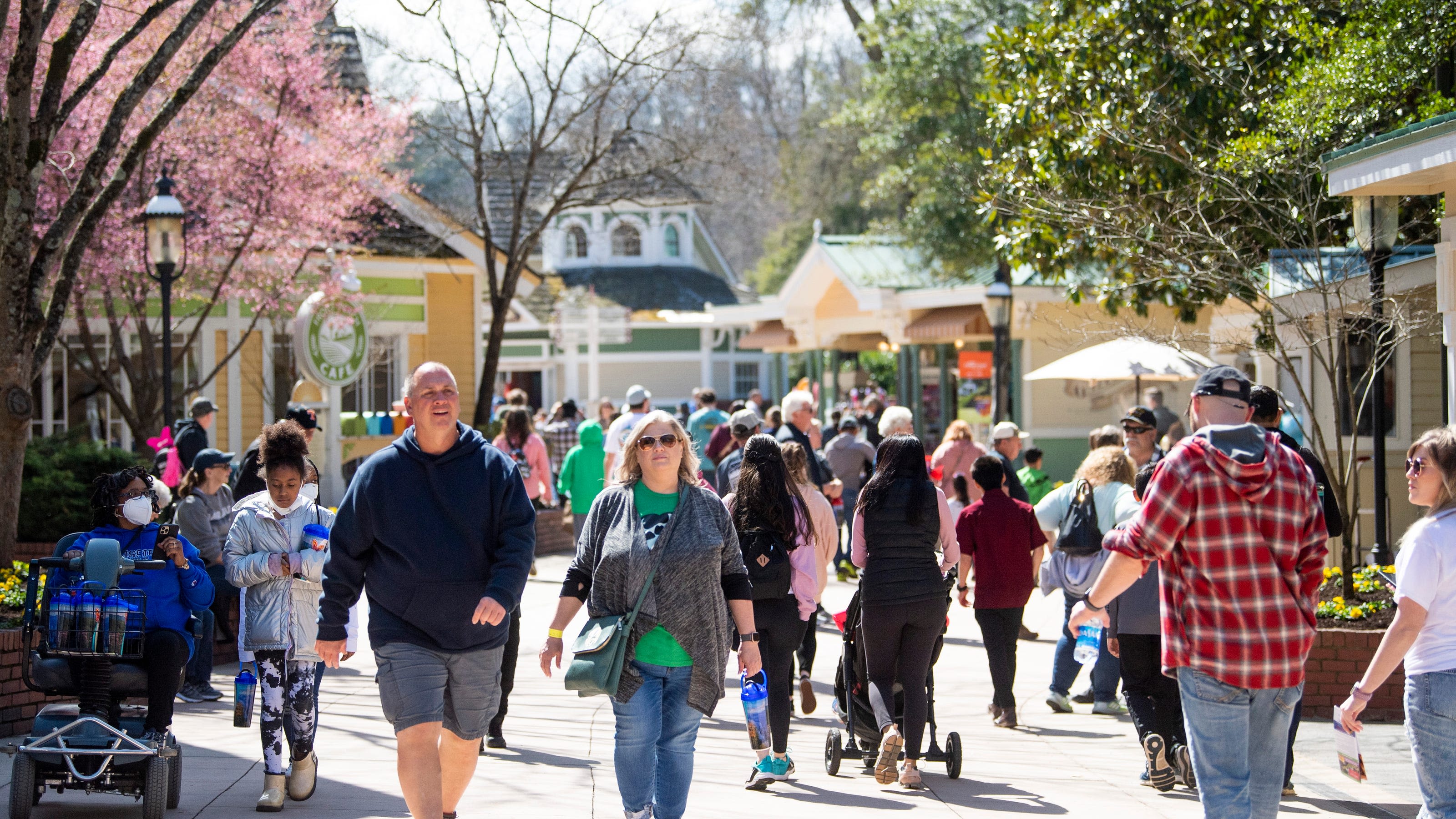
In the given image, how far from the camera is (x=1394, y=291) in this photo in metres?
11.5

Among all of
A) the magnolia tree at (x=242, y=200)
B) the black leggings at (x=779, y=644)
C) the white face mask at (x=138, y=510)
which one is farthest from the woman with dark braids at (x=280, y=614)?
the magnolia tree at (x=242, y=200)

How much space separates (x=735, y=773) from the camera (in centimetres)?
696

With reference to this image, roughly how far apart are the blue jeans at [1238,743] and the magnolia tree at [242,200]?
1332cm

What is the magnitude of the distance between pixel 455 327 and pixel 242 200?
270 inches

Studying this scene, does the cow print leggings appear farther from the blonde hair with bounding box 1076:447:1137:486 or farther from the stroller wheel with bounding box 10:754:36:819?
the blonde hair with bounding box 1076:447:1137:486

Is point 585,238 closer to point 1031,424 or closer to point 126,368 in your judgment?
point 1031,424

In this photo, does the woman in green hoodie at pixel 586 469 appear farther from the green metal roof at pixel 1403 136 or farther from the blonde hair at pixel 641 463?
the blonde hair at pixel 641 463

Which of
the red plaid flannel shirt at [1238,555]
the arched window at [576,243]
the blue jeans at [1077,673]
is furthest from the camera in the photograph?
the arched window at [576,243]

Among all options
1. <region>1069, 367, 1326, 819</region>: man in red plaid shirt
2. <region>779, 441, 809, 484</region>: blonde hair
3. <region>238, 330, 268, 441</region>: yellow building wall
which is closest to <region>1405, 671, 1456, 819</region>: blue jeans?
<region>1069, 367, 1326, 819</region>: man in red plaid shirt

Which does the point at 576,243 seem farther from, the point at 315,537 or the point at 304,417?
the point at 315,537

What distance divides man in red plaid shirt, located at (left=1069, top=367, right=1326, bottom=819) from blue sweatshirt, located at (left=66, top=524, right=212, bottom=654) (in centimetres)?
380

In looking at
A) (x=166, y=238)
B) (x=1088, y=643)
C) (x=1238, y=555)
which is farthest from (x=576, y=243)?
(x=1238, y=555)

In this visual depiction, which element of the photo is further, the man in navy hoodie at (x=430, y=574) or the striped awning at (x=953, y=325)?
the striped awning at (x=953, y=325)

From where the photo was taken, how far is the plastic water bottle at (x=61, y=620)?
18.4 feet
